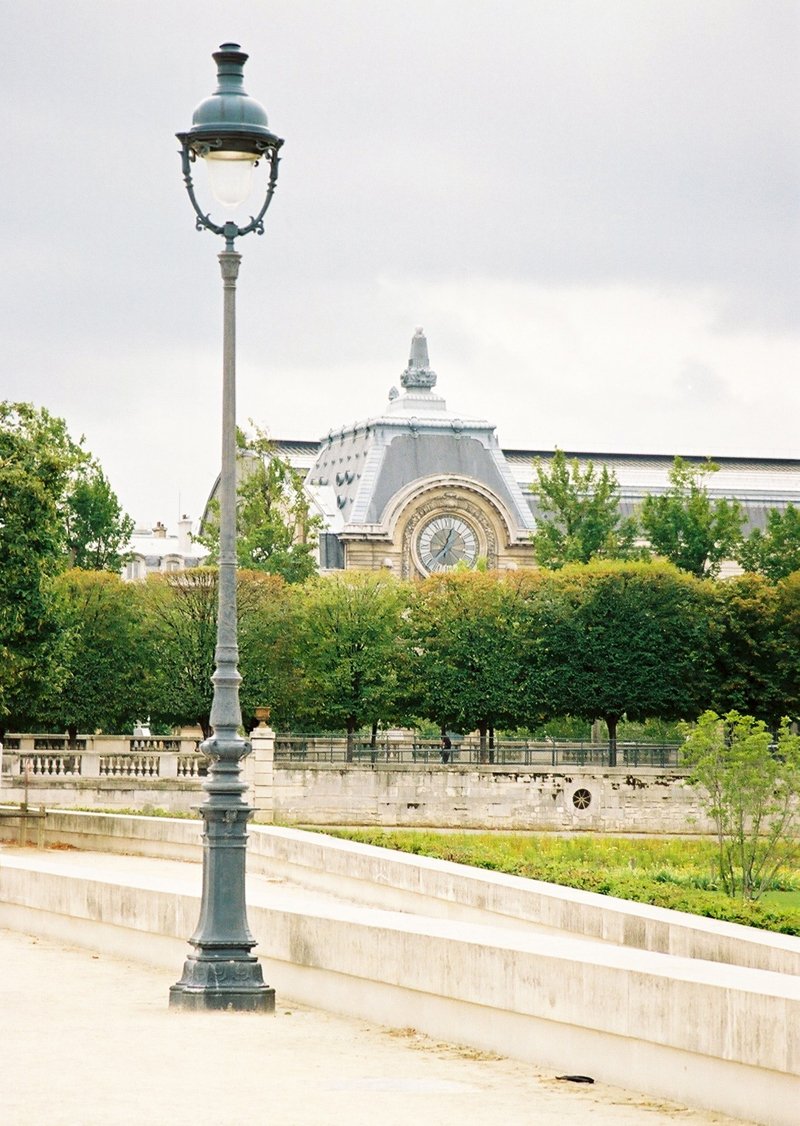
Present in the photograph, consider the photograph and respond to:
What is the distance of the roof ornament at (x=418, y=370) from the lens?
10031 cm

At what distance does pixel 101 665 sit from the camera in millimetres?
59281

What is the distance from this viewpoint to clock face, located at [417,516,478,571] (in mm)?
87875

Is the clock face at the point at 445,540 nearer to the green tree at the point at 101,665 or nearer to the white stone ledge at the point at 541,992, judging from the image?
the green tree at the point at 101,665

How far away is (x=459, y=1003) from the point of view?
38.2ft

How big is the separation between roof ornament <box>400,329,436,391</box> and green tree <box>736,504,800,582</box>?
1076 inches

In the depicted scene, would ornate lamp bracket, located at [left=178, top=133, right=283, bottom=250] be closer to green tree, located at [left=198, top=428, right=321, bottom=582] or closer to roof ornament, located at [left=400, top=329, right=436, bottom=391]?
green tree, located at [left=198, top=428, right=321, bottom=582]

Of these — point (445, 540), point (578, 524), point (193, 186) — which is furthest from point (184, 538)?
point (193, 186)

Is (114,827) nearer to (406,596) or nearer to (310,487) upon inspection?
(406,596)

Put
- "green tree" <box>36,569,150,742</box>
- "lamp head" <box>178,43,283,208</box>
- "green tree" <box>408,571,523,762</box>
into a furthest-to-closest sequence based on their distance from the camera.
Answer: "green tree" <box>408,571,523,762</box>, "green tree" <box>36,569,150,742</box>, "lamp head" <box>178,43,283,208</box>

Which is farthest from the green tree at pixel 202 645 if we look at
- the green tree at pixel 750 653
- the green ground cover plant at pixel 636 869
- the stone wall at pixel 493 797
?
the green tree at pixel 750 653

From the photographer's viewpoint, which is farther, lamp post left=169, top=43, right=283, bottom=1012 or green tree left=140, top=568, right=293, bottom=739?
green tree left=140, top=568, right=293, bottom=739

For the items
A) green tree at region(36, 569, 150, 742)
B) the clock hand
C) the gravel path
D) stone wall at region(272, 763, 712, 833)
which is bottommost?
the gravel path

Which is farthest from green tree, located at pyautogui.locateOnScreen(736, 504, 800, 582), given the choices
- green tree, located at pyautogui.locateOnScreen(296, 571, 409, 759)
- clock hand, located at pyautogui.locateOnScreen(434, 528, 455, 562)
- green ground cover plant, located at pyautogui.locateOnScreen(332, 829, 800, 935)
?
green ground cover plant, located at pyautogui.locateOnScreen(332, 829, 800, 935)

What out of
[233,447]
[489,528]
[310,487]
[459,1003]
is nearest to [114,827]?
[233,447]
